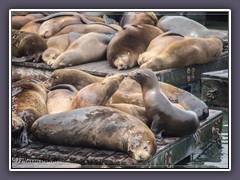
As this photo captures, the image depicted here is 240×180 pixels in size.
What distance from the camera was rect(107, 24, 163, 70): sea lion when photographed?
1346cm

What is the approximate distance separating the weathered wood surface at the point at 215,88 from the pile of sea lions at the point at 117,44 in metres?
1.00

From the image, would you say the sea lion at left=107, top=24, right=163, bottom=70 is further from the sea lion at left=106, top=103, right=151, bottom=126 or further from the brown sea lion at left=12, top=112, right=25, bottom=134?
the brown sea lion at left=12, top=112, right=25, bottom=134

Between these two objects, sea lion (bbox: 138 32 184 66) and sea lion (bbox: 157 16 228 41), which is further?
sea lion (bbox: 157 16 228 41)

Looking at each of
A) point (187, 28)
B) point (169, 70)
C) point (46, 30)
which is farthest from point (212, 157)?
point (46, 30)

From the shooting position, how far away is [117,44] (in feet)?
45.1

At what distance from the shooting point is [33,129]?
1016 cm

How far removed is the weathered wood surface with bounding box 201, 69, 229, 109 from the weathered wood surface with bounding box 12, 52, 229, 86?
0.46 metres

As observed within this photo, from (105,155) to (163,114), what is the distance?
2.89ft

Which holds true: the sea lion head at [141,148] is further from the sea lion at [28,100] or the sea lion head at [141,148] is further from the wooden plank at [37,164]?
the sea lion at [28,100]

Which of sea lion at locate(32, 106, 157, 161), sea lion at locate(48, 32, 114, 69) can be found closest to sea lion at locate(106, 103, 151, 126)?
sea lion at locate(32, 106, 157, 161)

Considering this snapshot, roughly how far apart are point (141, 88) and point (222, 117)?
1.03 meters

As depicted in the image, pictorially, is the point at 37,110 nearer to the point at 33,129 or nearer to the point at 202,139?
the point at 33,129

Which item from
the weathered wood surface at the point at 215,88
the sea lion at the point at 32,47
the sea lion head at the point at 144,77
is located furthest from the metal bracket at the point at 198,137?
the sea lion at the point at 32,47

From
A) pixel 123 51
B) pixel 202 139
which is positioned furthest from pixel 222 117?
pixel 123 51
